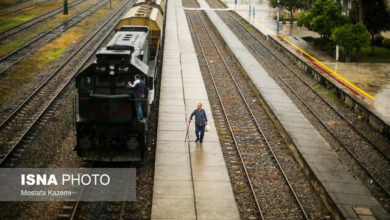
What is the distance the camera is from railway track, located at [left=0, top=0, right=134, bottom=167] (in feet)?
47.9

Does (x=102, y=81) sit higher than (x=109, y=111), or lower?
higher

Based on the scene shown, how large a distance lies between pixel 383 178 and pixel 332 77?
12.4 meters

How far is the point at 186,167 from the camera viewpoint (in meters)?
13.8

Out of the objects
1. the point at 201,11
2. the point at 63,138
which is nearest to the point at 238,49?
the point at 63,138

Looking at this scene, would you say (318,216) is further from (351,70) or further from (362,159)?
(351,70)

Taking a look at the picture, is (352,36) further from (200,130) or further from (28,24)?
(28,24)

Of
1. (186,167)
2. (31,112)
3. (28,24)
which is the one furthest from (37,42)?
(186,167)

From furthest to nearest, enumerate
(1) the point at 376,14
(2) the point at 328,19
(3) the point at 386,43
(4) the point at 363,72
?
(3) the point at 386,43
(2) the point at 328,19
(1) the point at 376,14
(4) the point at 363,72

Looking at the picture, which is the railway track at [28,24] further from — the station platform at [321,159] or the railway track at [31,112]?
the station platform at [321,159]

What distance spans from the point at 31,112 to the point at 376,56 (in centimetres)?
2751

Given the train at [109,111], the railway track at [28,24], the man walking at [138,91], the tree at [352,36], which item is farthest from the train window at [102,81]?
the railway track at [28,24]

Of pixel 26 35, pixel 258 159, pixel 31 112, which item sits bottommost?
pixel 258 159

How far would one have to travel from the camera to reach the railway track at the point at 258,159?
12078 millimetres

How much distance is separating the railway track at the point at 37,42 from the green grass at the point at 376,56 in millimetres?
25909
